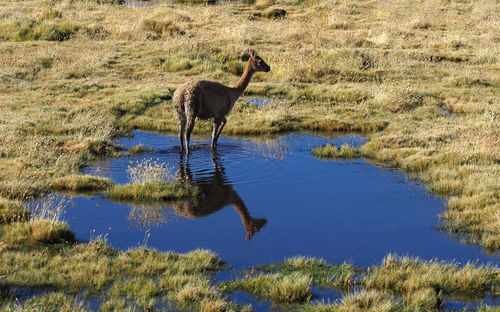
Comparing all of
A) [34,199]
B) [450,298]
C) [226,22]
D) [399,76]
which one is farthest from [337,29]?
[450,298]

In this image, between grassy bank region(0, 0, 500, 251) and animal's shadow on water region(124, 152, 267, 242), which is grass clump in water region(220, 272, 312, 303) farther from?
grassy bank region(0, 0, 500, 251)

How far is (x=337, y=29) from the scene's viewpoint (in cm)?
3625

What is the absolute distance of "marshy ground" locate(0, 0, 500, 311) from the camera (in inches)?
311

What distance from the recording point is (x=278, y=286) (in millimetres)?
7625

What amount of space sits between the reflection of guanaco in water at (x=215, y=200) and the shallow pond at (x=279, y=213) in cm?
2

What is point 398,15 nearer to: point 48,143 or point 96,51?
point 96,51

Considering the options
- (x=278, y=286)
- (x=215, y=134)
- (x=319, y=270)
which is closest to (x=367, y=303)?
(x=278, y=286)

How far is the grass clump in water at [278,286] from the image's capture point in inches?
296

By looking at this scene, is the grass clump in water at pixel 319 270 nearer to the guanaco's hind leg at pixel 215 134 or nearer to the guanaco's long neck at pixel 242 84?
the guanaco's hind leg at pixel 215 134

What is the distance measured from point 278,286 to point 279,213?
348cm

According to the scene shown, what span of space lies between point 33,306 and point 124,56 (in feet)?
71.9

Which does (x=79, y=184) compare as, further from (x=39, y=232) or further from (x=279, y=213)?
(x=279, y=213)

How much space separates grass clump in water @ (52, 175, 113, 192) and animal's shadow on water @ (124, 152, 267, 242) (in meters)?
1.25

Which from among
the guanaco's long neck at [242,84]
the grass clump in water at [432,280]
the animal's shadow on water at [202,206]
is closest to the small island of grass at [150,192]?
the animal's shadow on water at [202,206]
